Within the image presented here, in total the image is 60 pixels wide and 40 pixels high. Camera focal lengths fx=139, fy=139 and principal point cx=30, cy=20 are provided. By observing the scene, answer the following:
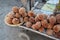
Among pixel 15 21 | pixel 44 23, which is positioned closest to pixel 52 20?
pixel 44 23

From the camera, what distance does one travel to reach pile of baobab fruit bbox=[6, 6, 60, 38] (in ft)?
3.19

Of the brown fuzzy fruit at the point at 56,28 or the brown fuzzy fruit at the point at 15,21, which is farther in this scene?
the brown fuzzy fruit at the point at 15,21

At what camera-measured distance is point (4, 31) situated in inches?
45.2

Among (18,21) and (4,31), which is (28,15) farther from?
(4,31)

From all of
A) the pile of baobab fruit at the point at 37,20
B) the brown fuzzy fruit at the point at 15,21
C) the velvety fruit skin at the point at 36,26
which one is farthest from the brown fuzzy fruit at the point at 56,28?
the brown fuzzy fruit at the point at 15,21

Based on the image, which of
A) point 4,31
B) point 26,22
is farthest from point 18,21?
point 4,31

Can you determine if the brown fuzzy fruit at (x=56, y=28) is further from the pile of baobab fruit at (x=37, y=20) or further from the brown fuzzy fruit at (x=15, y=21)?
the brown fuzzy fruit at (x=15, y=21)

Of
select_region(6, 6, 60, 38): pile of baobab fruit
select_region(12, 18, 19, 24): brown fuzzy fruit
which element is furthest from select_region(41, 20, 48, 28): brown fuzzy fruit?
select_region(12, 18, 19, 24): brown fuzzy fruit

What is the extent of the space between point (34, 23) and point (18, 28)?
0.58 feet

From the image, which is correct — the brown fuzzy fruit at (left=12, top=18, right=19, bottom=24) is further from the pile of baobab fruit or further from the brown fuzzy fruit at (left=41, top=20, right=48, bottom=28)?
the brown fuzzy fruit at (left=41, top=20, right=48, bottom=28)

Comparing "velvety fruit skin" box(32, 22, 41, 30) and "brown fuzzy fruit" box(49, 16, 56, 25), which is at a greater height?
"brown fuzzy fruit" box(49, 16, 56, 25)

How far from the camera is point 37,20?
40.4 inches

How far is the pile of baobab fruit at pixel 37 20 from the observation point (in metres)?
0.97

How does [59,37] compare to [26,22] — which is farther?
[26,22]
